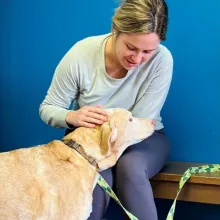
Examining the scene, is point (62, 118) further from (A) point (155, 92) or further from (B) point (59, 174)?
(A) point (155, 92)

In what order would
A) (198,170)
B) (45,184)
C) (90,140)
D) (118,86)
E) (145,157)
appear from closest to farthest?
1. (45,184)
2. (90,140)
3. (145,157)
4. (118,86)
5. (198,170)

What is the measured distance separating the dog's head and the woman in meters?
0.03

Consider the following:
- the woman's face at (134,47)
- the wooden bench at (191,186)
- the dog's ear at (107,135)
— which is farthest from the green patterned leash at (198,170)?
the woman's face at (134,47)

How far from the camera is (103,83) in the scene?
5.74 ft

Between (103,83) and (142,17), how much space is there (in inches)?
14.9

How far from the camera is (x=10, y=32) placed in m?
2.36

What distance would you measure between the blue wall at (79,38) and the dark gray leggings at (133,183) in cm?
51

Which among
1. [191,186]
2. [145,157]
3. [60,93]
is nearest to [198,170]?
[191,186]

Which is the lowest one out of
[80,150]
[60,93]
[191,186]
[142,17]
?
[191,186]

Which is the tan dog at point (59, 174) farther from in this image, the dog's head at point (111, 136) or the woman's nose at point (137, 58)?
the woman's nose at point (137, 58)

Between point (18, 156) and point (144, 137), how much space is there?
0.51 m

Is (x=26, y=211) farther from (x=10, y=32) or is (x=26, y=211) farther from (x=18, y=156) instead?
(x=10, y=32)

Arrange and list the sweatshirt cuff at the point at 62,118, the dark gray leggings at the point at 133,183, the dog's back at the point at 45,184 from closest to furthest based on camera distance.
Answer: the dog's back at the point at 45,184, the dark gray leggings at the point at 133,183, the sweatshirt cuff at the point at 62,118

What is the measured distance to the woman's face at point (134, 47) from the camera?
1499mm
